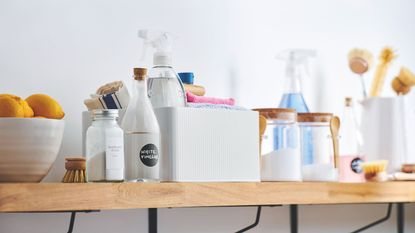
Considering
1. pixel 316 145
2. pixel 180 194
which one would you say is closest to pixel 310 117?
pixel 316 145

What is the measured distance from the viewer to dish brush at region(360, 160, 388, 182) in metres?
1.33

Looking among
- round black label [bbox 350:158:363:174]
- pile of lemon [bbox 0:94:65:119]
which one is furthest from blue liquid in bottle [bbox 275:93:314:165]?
pile of lemon [bbox 0:94:65:119]

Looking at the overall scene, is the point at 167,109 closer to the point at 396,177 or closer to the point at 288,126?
the point at 288,126

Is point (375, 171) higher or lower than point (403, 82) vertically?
lower

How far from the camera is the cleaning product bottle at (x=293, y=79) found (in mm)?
1371

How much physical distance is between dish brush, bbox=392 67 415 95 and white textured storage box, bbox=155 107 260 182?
1.75ft

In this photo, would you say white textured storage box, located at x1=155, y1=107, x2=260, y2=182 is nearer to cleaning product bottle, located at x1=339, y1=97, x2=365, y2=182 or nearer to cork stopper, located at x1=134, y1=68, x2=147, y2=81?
cork stopper, located at x1=134, y1=68, x2=147, y2=81

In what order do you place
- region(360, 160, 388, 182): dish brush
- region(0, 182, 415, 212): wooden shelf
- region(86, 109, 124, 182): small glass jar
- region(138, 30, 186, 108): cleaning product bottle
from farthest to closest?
region(360, 160, 388, 182): dish brush → region(138, 30, 186, 108): cleaning product bottle → region(86, 109, 124, 182): small glass jar → region(0, 182, 415, 212): wooden shelf

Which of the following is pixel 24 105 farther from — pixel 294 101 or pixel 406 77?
pixel 406 77

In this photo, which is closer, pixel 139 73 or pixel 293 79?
pixel 139 73

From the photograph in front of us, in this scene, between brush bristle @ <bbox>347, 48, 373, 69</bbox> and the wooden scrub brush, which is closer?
the wooden scrub brush

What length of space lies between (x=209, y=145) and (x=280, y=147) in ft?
0.67

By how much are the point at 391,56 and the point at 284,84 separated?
0.96 ft

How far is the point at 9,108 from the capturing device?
3.08 ft
